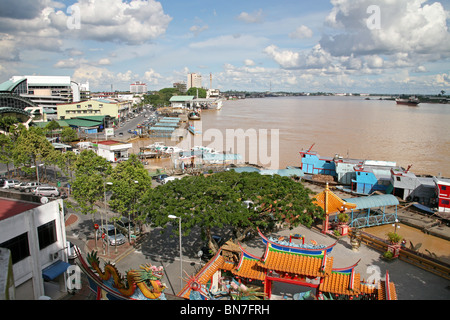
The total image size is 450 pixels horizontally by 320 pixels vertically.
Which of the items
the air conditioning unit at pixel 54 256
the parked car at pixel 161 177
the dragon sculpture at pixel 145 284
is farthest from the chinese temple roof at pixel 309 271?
the parked car at pixel 161 177

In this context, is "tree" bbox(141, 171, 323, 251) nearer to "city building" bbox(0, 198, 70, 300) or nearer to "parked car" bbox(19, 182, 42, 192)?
"city building" bbox(0, 198, 70, 300)

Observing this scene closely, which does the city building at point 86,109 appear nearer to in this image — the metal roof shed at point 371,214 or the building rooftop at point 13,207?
the building rooftop at point 13,207

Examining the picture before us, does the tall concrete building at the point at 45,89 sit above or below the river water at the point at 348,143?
above

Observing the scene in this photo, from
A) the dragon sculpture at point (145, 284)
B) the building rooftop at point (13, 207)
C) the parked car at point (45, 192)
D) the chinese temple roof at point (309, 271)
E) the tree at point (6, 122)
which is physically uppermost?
the tree at point (6, 122)

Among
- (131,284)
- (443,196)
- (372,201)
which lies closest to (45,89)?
(372,201)

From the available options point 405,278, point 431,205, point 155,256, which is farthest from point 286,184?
point 431,205

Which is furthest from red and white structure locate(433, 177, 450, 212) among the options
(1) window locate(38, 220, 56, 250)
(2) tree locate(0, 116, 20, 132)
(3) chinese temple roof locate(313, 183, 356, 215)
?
(2) tree locate(0, 116, 20, 132)

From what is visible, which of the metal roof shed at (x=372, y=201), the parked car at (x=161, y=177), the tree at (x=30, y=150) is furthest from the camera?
the parked car at (x=161, y=177)
